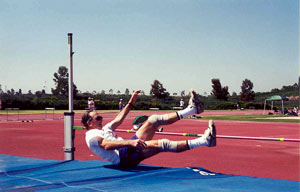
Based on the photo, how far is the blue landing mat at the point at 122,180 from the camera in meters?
3.66

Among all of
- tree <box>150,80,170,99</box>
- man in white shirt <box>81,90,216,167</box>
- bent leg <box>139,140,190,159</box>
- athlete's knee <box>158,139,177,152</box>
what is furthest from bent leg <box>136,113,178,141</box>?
Answer: tree <box>150,80,170,99</box>

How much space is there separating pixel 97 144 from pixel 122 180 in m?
0.60

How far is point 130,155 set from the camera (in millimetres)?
4500

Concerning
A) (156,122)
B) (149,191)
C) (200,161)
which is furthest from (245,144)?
(149,191)

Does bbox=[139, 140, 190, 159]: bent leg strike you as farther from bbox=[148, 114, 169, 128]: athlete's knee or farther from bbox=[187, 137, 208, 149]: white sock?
bbox=[148, 114, 169, 128]: athlete's knee

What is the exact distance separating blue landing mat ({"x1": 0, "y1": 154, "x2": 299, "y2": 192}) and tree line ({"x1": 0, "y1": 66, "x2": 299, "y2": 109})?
113 feet

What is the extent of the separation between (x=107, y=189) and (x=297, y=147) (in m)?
6.94

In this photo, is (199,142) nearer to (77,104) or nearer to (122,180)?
(122,180)

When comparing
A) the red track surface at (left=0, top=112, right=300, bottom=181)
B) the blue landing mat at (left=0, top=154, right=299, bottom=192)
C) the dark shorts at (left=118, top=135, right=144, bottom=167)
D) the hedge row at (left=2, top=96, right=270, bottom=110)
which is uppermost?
the hedge row at (left=2, top=96, right=270, bottom=110)

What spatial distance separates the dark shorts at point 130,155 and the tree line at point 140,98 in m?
34.7

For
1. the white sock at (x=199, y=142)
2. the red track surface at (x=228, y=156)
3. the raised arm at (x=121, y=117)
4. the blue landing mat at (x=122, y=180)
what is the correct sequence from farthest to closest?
the red track surface at (x=228, y=156) → the raised arm at (x=121, y=117) → the white sock at (x=199, y=142) → the blue landing mat at (x=122, y=180)

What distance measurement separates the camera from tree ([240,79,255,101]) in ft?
226

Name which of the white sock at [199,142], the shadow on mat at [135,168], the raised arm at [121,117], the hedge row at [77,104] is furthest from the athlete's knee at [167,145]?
the hedge row at [77,104]

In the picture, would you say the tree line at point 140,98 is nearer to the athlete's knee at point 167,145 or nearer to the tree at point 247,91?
the tree at point 247,91
